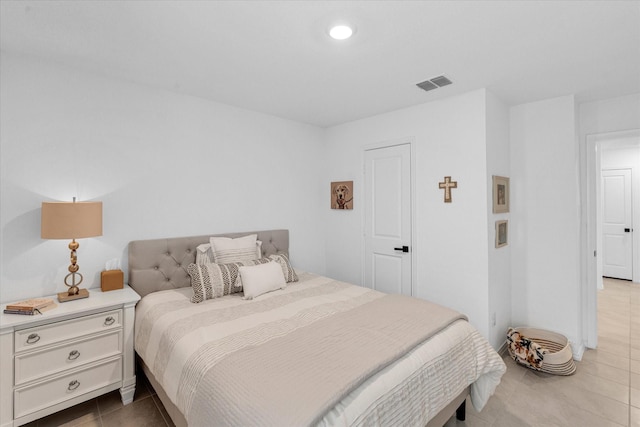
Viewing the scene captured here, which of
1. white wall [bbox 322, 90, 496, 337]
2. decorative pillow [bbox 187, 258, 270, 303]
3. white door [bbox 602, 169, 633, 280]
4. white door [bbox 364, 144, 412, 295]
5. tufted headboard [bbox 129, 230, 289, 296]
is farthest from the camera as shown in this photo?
white door [bbox 602, 169, 633, 280]

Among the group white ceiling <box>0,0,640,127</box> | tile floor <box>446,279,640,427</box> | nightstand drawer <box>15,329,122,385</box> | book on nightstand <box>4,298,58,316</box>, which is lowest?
tile floor <box>446,279,640,427</box>

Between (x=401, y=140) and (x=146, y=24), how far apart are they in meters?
2.43

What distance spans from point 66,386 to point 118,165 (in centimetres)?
161

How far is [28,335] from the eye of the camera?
5.85 feet

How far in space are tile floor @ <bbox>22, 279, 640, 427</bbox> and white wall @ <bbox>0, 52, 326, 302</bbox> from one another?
0.93 meters

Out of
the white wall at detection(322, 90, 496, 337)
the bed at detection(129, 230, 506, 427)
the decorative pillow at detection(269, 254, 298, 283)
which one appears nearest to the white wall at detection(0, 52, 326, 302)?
the bed at detection(129, 230, 506, 427)

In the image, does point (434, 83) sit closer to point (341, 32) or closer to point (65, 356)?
point (341, 32)

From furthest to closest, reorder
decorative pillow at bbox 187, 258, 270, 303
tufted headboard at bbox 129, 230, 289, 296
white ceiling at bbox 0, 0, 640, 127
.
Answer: tufted headboard at bbox 129, 230, 289, 296, decorative pillow at bbox 187, 258, 270, 303, white ceiling at bbox 0, 0, 640, 127

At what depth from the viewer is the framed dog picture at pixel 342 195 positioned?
3.77m

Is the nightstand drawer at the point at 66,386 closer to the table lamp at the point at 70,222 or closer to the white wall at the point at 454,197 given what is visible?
the table lamp at the point at 70,222

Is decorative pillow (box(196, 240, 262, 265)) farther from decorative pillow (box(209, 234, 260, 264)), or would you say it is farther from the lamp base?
the lamp base

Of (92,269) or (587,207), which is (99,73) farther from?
(587,207)

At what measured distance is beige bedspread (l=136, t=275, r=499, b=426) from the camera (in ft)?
3.88

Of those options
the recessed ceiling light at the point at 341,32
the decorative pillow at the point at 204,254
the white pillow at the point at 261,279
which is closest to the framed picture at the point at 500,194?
the recessed ceiling light at the point at 341,32
